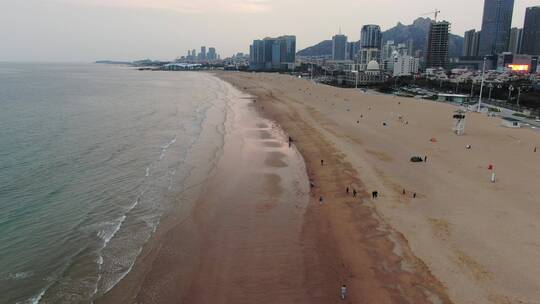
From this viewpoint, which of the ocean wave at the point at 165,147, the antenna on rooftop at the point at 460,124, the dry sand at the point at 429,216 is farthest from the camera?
the antenna on rooftop at the point at 460,124

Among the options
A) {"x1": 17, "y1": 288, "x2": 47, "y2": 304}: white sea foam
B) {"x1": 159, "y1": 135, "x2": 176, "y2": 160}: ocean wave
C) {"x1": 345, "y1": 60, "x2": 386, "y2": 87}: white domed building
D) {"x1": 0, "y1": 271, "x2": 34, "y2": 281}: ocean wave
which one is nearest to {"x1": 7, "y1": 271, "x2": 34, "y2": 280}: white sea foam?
{"x1": 0, "y1": 271, "x2": 34, "y2": 281}: ocean wave

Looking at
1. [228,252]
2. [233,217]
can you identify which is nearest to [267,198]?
[233,217]

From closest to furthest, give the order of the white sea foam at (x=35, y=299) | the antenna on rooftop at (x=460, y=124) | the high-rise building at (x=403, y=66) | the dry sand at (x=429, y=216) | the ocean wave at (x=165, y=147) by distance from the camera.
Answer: the white sea foam at (x=35, y=299), the dry sand at (x=429, y=216), the ocean wave at (x=165, y=147), the antenna on rooftop at (x=460, y=124), the high-rise building at (x=403, y=66)

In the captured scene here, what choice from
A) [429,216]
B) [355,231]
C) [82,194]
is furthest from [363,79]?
[355,231]

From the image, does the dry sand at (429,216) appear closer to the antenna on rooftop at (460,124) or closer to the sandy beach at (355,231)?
the sandy beach at (355,231)

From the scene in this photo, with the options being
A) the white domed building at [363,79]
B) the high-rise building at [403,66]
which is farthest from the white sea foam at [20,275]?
the high-rise building at [403,66]

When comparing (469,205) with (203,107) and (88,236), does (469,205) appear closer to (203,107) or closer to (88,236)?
(88,236)

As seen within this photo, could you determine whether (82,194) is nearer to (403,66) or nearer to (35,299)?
(35,299)
